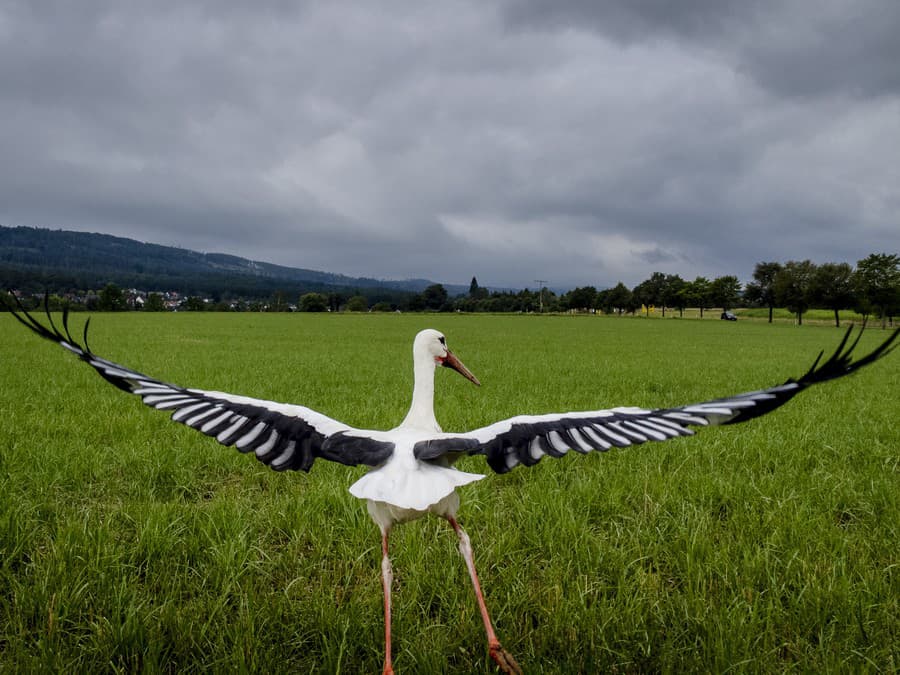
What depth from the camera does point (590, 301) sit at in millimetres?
129625

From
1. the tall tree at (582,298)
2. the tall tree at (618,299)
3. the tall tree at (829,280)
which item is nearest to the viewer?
the tall tree at (829,280)

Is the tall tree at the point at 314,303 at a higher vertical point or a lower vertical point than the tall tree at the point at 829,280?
lower

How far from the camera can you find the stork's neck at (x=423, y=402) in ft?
7.91

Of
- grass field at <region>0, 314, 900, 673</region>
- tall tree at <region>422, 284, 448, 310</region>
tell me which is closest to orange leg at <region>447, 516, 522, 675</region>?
grass field at <region>0, 314, 900, 673</region>

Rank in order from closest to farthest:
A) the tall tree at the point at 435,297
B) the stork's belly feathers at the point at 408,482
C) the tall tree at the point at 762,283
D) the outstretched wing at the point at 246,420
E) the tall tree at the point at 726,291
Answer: the stork's belly feathers at the point at 408,482
the outstretched wing at the point at 246,420
the tall tree at the point at 762,283
the tall tree at the point at 726,291
the tall tree at the point at 435,297

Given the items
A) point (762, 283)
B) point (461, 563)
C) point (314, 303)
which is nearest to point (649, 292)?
point (762, 283)

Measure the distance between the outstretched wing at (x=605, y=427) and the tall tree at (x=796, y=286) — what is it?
268ft

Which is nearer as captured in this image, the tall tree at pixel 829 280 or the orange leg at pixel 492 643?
the orange leg at pixel 492 643

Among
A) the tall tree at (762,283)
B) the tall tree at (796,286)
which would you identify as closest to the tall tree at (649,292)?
the tall tree at (762,283)

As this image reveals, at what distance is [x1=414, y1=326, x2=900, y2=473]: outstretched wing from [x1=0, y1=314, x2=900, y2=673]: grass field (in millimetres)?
1049

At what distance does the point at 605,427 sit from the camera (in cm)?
208

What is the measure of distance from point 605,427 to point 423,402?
879 millimetres

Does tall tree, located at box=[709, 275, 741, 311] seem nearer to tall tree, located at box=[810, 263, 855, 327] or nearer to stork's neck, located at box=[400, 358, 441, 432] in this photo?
tall tree, located at box=[810, 263, 855, 327]

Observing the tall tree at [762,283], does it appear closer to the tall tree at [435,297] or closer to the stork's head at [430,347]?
the tall tree at [435,297]
